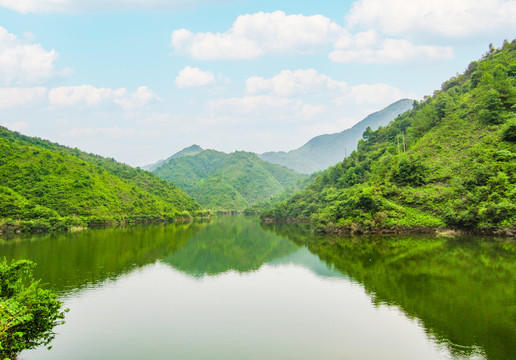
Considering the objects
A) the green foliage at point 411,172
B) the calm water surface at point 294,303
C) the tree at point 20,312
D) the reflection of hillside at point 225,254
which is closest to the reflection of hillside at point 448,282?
the calm water surface at point 294,303

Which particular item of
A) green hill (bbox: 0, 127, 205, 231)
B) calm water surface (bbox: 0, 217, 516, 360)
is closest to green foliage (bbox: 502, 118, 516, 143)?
calm water surface (bbox: 0, 217, 516, 360)

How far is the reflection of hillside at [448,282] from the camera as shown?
14.8 meters

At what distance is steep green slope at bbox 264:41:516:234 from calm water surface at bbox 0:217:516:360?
6.96 metres

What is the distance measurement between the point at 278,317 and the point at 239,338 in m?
3.51

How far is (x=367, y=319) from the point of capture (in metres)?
17.7

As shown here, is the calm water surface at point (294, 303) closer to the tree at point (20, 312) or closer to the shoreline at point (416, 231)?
the tree at point (20, 312)

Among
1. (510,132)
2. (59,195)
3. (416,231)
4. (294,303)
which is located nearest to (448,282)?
(294,303)

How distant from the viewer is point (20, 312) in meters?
11.0

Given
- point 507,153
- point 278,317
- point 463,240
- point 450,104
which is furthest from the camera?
point 450,104

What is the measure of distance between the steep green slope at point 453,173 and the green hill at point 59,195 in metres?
52.2

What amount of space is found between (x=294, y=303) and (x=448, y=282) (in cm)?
1031

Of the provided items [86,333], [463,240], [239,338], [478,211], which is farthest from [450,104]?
[86,333]

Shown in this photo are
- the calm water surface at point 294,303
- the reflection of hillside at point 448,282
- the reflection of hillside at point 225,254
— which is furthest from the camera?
the reflection of hillside at point 225,254

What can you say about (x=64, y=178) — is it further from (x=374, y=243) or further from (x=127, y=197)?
(x=374, y=243)
